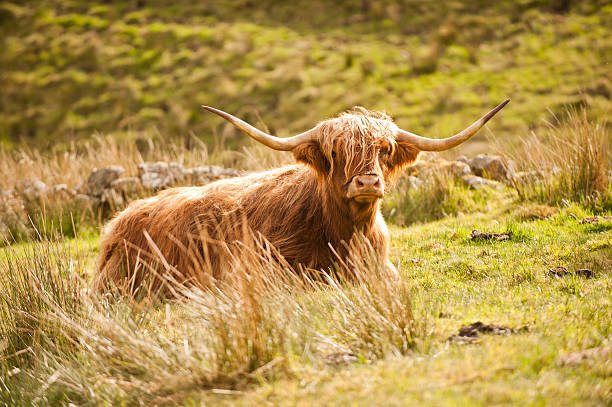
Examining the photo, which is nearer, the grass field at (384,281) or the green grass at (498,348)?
the green grass at (498,348)

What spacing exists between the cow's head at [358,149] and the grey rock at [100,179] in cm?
435

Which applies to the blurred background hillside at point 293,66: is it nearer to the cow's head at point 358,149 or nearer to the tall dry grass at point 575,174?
the tall dry grass at point 575,174


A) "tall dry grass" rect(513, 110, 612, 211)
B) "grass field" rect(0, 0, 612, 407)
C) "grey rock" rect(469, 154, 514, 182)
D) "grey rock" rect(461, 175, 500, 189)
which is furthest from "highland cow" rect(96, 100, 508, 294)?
"grey rock" rect(469, 154, 514, 182)

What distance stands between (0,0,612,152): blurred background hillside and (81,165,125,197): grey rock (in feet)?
15.5

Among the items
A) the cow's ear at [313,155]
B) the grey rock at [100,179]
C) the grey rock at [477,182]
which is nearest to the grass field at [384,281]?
the grey rock at [477,182]

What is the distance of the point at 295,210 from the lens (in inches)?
175

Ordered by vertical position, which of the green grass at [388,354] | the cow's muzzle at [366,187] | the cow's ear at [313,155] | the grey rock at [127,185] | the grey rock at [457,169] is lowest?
the grey rock at [127,185]

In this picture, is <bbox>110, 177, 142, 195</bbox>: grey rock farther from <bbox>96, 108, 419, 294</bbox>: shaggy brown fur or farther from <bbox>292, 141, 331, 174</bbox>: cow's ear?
<bbox>292, 141, 331, 174</bbox>: cow's ear

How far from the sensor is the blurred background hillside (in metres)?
14.0

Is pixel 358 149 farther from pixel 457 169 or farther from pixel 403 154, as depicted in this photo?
pixel 457 169

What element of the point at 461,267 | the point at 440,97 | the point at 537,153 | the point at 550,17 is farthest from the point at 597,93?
the point at 461,267

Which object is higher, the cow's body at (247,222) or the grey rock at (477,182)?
the cow's body at (247,222)

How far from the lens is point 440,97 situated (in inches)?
557

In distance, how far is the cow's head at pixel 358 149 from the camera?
12.8 feet
